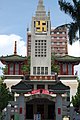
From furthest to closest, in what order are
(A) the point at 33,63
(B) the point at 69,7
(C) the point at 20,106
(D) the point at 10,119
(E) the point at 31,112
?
(A) the point at 33,63
(E) the point at 31,112
(D) the point at 10,119
(C) the point at 20,106
(B) the point at 69,7

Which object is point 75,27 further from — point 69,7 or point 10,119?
point 10,119

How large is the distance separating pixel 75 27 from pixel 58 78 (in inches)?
1067

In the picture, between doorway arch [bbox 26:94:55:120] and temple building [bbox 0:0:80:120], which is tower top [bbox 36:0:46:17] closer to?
temple building [bbox 0:0:80:120]

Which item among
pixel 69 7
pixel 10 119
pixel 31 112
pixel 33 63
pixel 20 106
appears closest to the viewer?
pixel 69 7

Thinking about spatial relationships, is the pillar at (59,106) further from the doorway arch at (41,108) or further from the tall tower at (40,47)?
the tall tower at (40,47)

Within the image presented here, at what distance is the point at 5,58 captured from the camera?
67250 mm

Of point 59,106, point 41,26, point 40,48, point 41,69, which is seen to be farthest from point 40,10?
point 59,106

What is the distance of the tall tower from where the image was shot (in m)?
66.5

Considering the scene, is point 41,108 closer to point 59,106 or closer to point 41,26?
point 59,106

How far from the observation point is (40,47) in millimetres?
66812

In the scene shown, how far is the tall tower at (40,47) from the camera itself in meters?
66.5

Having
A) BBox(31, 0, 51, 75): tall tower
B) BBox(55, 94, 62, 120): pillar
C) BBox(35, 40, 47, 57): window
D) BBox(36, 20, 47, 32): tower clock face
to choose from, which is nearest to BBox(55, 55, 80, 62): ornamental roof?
BBox(31, 0, 51, 75): tall tower

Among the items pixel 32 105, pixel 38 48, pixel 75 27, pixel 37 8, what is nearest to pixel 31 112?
pixel 32 105

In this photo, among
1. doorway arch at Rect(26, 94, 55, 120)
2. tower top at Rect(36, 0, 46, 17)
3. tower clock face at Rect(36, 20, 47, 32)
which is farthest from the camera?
tower top at Rect(36, 0, 46, 17)
